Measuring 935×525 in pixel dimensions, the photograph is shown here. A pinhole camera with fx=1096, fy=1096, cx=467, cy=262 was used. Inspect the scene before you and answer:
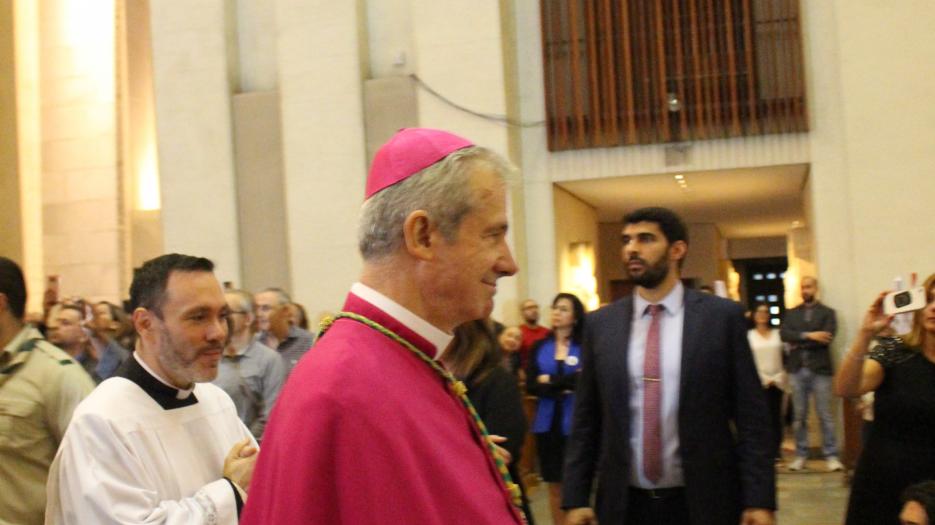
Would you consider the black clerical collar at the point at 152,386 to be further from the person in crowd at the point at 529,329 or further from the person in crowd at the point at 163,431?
the person in crowd at the point at 529,329

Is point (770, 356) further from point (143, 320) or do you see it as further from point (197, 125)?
point (143, 320)

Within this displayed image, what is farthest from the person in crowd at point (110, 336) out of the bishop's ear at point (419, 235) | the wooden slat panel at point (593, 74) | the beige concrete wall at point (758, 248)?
the beige concrete wall at point (758, 248)

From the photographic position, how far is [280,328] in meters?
8.84

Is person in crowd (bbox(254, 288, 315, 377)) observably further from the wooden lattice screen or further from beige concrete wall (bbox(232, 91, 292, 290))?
Answer: the wooden lattice screen

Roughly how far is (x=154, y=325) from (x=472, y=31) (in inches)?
422

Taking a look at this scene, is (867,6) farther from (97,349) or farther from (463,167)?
(463,167)

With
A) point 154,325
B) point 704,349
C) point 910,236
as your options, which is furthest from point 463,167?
point 910,236

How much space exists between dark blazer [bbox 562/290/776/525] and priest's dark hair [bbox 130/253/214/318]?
1933mm

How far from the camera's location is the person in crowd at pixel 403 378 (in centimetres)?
169

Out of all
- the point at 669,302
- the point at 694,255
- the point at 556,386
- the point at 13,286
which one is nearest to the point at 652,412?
the point at 669,302

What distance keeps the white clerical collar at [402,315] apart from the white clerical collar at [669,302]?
9.31 ft

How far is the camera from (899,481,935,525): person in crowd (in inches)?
171

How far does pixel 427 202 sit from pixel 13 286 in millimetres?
2916

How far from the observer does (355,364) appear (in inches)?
69.9
